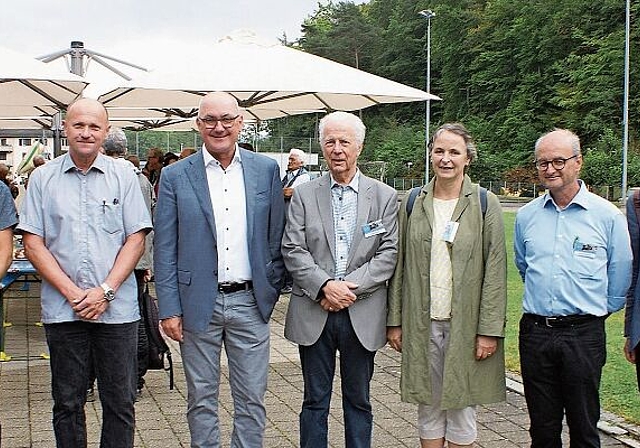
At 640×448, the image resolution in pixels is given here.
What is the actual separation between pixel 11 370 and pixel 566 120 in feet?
175

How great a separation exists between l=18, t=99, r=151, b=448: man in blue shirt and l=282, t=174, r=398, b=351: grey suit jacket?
29.6 inches

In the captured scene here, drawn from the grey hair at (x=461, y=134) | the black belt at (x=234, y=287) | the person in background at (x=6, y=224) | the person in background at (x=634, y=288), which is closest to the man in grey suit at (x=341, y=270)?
the black belt at (x=234, y=287)

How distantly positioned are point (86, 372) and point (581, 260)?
236 cm

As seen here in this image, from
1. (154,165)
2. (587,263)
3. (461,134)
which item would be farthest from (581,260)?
(154,165)

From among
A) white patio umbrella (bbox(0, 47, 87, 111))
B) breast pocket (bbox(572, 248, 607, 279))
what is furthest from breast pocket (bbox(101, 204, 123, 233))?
white patio umbrella (bbox(0, 47, 87, 111))

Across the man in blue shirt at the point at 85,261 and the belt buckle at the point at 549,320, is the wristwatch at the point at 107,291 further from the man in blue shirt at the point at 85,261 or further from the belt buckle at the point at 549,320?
the belt buckle at the point at 549,320

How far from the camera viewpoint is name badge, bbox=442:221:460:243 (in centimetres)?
403

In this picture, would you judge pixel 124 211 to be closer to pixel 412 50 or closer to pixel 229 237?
pixel 229 237

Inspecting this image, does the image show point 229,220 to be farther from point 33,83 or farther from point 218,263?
point 33,83

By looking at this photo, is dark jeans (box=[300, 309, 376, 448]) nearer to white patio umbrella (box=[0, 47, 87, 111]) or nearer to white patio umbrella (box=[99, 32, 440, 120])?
white patio umbrella (box=[0, 47, 87, 111])

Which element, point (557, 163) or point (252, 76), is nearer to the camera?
point (557, 163)

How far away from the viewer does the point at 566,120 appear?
56.1m

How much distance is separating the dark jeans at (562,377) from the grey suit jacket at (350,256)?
722mm

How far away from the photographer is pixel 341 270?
410 cm
